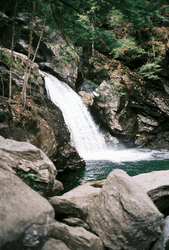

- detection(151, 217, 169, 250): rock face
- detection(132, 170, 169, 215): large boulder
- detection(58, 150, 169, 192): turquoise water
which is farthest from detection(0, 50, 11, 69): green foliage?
detection(151, 217, 169, 250): rock face

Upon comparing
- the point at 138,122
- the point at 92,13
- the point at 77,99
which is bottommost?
the point at 138,122

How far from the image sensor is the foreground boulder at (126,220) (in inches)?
103

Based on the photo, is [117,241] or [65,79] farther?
[65,79]

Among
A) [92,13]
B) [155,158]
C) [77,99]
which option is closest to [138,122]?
[155,158]

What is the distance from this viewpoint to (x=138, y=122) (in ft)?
40.9

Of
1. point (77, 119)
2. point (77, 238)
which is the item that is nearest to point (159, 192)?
point (77, 238)

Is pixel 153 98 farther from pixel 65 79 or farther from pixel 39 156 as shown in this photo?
pixel 39 156

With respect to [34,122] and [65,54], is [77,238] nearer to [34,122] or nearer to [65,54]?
[34,122]

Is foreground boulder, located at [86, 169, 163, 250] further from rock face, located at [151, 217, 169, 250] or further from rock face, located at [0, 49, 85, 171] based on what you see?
rock face, located at [0, 49, 85, 171]

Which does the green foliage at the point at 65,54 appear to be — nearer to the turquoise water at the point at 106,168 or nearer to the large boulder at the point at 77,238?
the turquoise water at the point at 106,168

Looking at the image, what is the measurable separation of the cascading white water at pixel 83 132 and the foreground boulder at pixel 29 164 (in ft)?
21.8

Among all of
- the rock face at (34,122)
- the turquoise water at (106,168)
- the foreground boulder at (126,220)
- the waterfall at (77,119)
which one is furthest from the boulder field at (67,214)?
the waterfall at (77,119)

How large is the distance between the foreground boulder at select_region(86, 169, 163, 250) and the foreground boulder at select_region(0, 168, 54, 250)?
3.97 feet

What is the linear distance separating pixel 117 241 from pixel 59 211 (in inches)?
54.1
